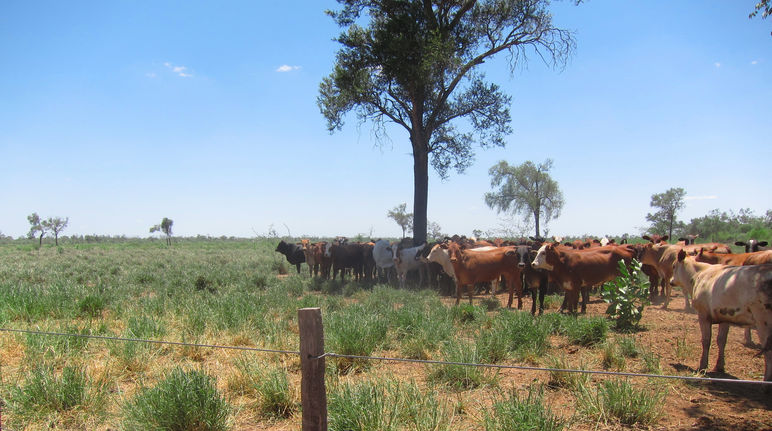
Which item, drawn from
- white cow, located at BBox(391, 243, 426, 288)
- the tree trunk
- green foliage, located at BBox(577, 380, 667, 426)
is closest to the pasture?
green foliage, located at BBox(577, 380, 667, 426)

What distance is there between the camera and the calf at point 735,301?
202 inches

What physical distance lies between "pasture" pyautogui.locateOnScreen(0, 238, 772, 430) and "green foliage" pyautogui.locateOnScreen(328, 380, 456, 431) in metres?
0.02

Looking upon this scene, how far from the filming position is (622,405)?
459 centimetres

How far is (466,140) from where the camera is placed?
959 inches

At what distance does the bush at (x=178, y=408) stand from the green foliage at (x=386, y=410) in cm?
117

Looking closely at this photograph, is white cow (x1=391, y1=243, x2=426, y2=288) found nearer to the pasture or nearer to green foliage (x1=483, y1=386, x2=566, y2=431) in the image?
the pasture

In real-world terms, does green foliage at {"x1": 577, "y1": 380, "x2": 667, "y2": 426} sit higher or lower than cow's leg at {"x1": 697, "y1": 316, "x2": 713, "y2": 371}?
lower

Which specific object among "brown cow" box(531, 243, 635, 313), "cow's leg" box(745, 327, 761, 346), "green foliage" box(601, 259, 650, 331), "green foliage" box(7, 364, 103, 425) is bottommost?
"green foliage" box(7, 364, 103, 425)

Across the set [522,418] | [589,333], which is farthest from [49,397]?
[589,333]

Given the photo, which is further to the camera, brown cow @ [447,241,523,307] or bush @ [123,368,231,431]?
brown cow @ [447,241,523,307]

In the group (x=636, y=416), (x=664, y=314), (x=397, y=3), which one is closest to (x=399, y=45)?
(x=397, y=3)

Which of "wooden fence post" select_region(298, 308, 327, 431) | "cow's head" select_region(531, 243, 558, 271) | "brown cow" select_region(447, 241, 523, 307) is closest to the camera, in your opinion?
"wooden fence post" select_region(298, 308, 327, 431)

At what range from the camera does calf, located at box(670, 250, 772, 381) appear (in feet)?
16.8

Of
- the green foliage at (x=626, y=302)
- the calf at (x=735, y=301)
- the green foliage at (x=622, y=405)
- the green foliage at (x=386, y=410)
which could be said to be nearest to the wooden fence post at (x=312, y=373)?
the green foliage at (x=386, y=410)
